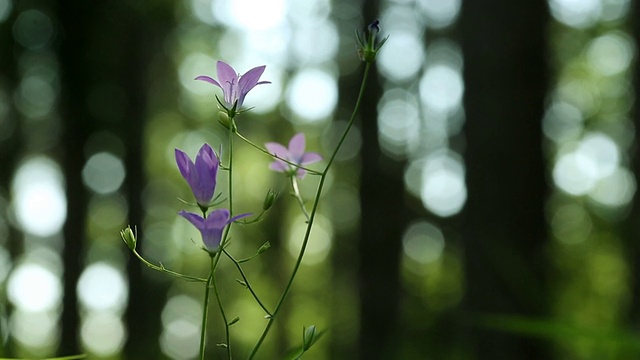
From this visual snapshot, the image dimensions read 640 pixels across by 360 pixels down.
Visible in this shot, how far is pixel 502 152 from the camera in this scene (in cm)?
470

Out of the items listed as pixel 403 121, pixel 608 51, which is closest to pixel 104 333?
pixel 403 121

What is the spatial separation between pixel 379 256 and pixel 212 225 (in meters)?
4.99

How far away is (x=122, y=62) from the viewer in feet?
32.6

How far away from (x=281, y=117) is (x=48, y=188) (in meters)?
4.45

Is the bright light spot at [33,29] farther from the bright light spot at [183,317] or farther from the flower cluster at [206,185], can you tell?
the bright light spot at [183,317]

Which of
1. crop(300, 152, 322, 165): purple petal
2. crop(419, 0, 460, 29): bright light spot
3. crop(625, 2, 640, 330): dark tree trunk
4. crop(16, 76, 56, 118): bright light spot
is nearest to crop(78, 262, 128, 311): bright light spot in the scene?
crop(16, 76, 56, 118): bright light spot

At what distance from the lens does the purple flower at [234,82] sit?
0.86 metres

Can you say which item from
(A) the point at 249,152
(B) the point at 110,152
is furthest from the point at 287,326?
(B) the point at 110,152

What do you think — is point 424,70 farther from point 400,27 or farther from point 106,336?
point 106,336

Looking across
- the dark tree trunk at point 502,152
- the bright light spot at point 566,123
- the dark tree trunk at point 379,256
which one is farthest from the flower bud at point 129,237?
the bright light spot at point 566,123

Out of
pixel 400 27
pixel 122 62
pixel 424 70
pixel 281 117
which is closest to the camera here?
pixel 122 62

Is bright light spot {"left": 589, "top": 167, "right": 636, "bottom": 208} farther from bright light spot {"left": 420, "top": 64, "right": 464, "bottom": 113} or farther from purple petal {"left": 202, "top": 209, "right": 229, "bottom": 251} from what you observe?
purple petal {"left": 202, "top": 209, "right": 229, "bottom": 251}

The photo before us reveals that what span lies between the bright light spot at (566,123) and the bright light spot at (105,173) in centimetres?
669

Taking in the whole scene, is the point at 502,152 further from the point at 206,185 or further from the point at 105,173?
the point at 105,173
